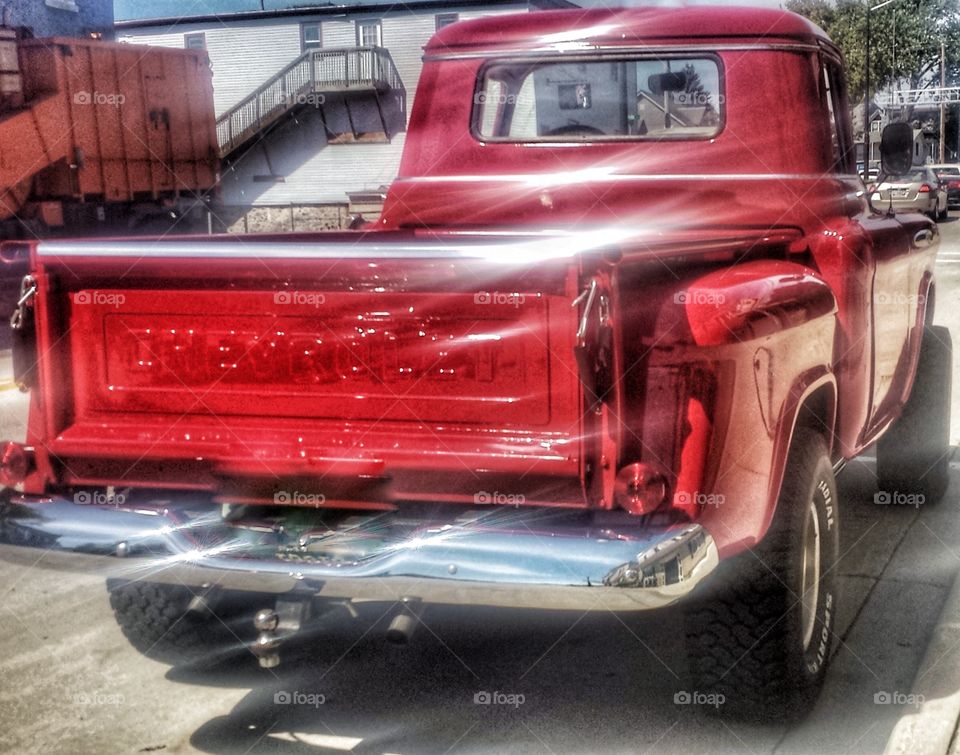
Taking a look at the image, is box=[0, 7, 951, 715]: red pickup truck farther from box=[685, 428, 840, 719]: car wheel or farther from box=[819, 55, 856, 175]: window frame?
box=[819, 55, 856, 175]: window frame

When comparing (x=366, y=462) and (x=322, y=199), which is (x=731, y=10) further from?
(x=322, y=199)

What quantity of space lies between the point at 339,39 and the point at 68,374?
35.8 m

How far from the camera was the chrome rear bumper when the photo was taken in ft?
9.93

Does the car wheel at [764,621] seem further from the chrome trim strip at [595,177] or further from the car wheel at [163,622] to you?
the car wheel at [163,622]

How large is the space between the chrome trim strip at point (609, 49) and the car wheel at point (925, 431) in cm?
175

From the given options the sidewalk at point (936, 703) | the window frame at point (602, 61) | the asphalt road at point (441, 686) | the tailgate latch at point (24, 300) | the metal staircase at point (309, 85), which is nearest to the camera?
the tailgate latch at point (24, 300)

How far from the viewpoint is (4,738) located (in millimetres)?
3771

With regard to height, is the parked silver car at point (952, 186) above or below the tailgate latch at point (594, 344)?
below

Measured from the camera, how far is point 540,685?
13.6 ft

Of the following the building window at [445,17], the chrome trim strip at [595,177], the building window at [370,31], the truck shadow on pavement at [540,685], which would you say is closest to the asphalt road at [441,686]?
the truck shadow on pavement at [540,685]

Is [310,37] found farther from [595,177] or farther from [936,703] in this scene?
[936,703]

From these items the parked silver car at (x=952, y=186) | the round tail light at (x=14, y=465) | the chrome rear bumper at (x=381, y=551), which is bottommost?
the parked silver car at (x=952, y=186)

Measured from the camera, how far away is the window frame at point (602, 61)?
483 centimetres

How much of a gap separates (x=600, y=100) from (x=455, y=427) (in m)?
2.32
